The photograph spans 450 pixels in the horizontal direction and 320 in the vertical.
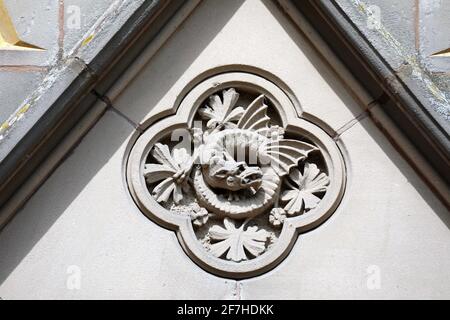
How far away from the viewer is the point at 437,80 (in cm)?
610

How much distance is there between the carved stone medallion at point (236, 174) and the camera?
585 cm

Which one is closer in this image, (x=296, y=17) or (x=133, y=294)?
(x=133, y=294)

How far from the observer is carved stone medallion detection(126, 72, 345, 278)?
5.85m

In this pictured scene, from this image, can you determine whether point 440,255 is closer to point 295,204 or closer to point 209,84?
point 295,204

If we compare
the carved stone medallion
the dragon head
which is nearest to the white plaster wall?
the carved stone medallion

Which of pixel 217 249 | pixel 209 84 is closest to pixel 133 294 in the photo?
pixel 217 249

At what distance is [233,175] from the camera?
5.86 m

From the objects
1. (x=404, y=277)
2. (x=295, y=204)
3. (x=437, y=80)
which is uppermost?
(x=437, y=80)

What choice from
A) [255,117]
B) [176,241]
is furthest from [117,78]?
[176,241]

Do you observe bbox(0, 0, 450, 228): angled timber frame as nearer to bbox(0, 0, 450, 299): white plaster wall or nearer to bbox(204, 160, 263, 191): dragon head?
bbox(0, 0, 450, 299): white plaster wall

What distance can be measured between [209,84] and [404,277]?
108 cm

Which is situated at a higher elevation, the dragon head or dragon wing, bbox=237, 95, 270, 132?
dragon wing, bbox=237, 95, 270, 132

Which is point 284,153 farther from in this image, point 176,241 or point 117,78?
point 117,78

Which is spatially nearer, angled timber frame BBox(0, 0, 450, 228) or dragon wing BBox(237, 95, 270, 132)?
angled timber frame BBox(0, 0, 450, 228)
